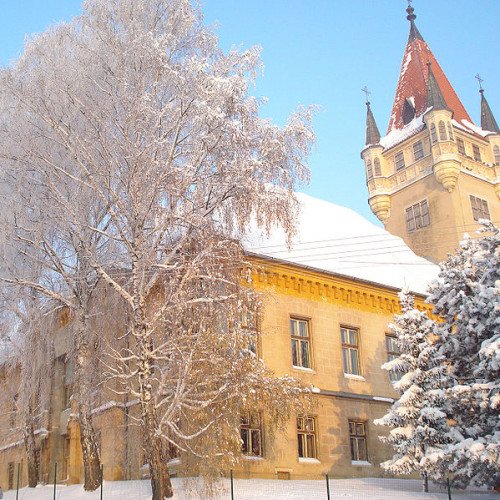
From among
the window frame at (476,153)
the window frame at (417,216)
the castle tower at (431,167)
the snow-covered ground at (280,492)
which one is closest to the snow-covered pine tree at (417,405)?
the snow-covered ground at (280,492)

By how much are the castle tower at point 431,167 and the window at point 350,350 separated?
17.0 m

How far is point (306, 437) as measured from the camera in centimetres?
2495

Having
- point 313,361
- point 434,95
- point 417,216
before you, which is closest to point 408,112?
point 434,95

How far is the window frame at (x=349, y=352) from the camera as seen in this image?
2739cm

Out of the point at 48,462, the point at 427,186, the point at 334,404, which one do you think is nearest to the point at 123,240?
the point at 334,404

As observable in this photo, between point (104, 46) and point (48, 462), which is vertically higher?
point (104, 46)

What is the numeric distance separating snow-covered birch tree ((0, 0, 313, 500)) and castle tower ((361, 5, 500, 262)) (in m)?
27.5

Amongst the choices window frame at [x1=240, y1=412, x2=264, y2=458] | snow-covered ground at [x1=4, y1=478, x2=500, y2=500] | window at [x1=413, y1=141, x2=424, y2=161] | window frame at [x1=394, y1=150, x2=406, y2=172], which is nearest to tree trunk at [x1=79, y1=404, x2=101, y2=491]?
snow-covered ground at [x1=4, y1=478, x2=500, y2=500]

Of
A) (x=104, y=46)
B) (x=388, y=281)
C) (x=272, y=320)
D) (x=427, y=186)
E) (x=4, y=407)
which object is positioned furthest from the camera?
(x=427, y=186)

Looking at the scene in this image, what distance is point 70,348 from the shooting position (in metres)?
23.2

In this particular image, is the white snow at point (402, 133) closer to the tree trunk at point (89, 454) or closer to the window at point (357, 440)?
the window at point (357, 440)

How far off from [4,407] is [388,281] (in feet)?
54.4

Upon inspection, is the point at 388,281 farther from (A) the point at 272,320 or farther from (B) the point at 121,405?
(B) the point at 121,405

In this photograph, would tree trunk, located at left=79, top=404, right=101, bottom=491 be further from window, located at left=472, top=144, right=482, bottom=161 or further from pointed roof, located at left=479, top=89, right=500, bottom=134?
pointed roof, located at left=479, top=89, right=500, bottom=134
